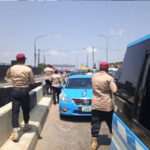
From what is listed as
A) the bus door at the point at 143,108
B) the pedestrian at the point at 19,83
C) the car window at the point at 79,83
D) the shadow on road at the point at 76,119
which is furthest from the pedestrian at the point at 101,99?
the car window at the point at 79,83

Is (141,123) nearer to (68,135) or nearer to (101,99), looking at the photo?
(101,99)

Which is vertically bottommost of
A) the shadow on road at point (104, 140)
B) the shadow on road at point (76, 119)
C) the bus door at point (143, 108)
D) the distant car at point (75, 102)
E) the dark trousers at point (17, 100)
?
the shadow on road at point (76, 119)

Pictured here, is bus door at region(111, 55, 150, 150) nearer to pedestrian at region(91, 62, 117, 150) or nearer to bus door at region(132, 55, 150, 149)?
bus door at region(132, 55, 150, 149)

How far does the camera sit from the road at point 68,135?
4.88 metres

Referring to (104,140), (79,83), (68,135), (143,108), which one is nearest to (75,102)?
(68,135)

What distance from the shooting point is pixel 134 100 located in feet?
7.92

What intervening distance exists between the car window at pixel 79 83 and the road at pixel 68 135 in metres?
1.36

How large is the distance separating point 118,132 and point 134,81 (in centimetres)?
78

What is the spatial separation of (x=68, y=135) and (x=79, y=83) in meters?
3.30

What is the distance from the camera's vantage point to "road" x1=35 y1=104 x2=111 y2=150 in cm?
488

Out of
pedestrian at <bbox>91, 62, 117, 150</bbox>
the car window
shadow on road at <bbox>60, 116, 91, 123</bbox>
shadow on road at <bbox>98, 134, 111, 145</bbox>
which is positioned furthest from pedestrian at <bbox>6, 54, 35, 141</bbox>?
the car window

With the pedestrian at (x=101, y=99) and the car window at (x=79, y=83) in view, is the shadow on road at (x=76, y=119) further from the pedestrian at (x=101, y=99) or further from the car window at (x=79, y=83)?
the pedestrian at (x=101, y=99)

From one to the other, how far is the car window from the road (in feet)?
4.46

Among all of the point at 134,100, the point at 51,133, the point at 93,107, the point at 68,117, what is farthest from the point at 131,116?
the point at 68,117
